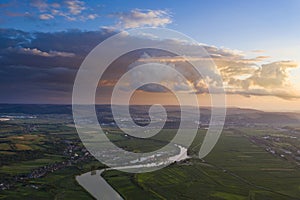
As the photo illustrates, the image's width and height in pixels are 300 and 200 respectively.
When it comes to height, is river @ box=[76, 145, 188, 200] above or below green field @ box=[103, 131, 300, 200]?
below

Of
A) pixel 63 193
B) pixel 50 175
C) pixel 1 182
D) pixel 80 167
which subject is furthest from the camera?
pixel 80 167

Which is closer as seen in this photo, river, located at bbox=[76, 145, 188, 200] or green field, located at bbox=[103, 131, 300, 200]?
river, located at bbox=[76, 145, 188, 200]

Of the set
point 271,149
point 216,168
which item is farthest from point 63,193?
point 271,149

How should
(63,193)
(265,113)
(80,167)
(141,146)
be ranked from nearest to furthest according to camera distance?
(63,193) → (80,167) → (141,146) → (265,113)

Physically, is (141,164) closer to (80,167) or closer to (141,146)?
(80,167)

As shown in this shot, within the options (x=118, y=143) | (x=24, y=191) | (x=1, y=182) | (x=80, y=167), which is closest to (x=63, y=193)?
(x=24, y=191)

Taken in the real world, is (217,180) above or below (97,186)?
above

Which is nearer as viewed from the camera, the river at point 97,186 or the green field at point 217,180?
the river at point 97,186

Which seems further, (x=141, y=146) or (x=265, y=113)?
(x=265, y=113)

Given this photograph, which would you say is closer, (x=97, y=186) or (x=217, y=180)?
(x=97, y=186)

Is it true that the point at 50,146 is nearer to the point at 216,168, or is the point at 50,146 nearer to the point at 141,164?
the point at 141,164

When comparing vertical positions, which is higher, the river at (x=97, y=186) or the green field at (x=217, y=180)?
the green field at (x=217, y=180)
